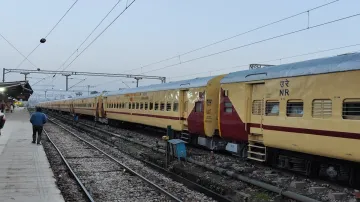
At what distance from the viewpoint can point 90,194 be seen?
9.10 metres

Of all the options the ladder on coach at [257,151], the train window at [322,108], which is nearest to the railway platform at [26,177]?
the ladder on coach at [257,151]

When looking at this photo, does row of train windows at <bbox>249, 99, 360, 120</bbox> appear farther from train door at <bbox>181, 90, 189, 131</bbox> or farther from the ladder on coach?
train door at <bbox>181, 90, 189, 131</bbox>

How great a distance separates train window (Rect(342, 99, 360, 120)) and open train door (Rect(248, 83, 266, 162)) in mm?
2969

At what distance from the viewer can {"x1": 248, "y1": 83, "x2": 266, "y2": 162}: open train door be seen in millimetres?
10883

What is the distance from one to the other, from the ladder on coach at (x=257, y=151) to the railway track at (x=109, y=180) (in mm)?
2742

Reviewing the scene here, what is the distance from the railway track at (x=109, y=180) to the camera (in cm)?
916

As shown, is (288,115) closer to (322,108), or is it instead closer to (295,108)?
(295,108)

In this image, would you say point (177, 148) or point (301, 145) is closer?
point (301, 145)

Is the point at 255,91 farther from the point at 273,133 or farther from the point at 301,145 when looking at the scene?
the point at 301,145

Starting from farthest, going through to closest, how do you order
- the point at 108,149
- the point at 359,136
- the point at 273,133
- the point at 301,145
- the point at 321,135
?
the point at 108,149 → the point at 273,133 → the point at 301,145 → the point at 321,135 → the point at 359,136

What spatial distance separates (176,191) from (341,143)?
4066 millimetres

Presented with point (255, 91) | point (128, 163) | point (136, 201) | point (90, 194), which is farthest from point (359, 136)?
point (128, 163)

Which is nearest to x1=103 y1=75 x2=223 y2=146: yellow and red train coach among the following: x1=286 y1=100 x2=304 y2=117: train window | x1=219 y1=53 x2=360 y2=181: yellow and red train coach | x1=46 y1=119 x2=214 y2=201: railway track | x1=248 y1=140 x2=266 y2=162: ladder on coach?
x1=219 y1=53 x2=360 y2=181: yellow and red train coach

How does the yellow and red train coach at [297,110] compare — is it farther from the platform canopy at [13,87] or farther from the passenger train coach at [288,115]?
the platform canopy at [13,87]
